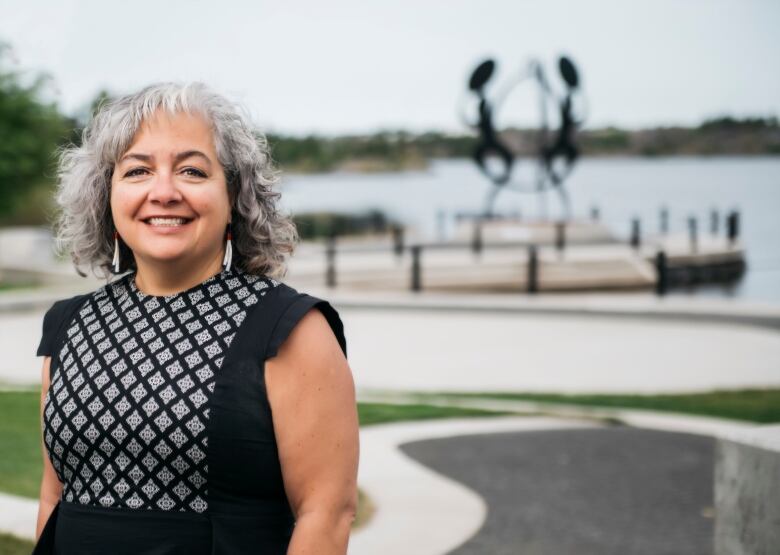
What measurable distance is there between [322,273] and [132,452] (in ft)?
59.0

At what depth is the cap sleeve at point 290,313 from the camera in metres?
2.05

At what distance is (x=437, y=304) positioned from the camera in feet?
50.0

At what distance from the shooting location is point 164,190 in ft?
7.22

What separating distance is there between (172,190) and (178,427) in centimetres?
50

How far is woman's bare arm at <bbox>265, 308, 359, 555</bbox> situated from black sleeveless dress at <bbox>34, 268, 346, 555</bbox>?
1.2 inches

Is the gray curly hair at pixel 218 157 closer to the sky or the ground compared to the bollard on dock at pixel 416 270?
closer to the sky

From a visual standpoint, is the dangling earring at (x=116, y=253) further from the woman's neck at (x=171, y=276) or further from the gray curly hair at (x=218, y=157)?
the woman's neck at (x=171, y=276)

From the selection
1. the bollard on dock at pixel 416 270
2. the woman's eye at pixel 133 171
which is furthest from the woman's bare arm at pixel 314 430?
the bollard on dock at pixel 416 270

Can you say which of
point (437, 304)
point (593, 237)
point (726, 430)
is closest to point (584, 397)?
point (726, 430)

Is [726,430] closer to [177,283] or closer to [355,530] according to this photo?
[355,530]

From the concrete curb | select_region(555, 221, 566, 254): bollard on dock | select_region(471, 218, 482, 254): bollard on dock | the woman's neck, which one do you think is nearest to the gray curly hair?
the woman's neck

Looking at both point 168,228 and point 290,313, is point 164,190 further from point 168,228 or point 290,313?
point 290,313

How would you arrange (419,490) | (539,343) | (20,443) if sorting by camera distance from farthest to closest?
(539,343) → (20,443) → (419,490)

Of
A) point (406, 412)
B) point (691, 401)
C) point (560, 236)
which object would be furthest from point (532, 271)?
point (406, 412)
